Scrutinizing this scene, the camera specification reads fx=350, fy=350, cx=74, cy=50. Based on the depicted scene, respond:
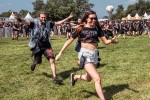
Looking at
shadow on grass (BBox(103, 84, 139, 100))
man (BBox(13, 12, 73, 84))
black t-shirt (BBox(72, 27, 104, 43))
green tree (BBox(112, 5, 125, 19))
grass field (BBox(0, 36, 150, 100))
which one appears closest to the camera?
black t-shirt (BBox(72, 27, 104, 43))

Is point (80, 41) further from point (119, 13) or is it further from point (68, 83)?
point (119, 13)

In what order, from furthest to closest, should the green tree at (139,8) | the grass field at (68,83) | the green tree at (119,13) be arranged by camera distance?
the green tree at (119,13)
the green tree at (139,8)
the grass field at (68,83)

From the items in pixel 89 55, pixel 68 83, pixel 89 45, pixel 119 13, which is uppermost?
pixel 119 13

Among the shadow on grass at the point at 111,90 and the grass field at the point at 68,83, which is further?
the grass field at the point at 68,83

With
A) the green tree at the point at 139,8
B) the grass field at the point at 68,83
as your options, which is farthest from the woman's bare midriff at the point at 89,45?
the green tree at the point at 139,8

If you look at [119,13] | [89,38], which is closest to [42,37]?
[89,38]

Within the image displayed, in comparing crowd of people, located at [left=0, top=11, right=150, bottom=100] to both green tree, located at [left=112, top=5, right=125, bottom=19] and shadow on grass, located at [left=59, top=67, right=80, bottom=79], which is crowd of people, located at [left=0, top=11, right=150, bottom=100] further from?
green tree, located at [left=112, top=5, right=125, bottom=19]

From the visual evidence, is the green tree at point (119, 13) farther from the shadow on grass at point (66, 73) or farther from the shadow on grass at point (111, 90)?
the shadow on grass at point (111, 90)

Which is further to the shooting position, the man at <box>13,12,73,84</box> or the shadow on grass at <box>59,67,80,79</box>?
the shadow on grass at <box>59,67,80,79</box>

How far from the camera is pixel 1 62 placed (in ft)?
43.3

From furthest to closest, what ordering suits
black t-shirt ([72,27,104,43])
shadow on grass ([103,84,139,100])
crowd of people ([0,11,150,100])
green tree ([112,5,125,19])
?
green tree ([112,5,125,19])
shadow on grass ([103,84,139,100])
black t-shirt ([72,27,104,43])
crowd of people ([0,11,150,100])

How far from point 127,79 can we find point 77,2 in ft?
366

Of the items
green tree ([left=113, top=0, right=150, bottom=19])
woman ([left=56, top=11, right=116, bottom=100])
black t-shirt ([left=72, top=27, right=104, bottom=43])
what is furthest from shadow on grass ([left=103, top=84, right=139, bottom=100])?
green tree ([left=113, top=0, right=150, bottom=19])

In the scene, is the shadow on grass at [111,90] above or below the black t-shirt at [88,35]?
below
